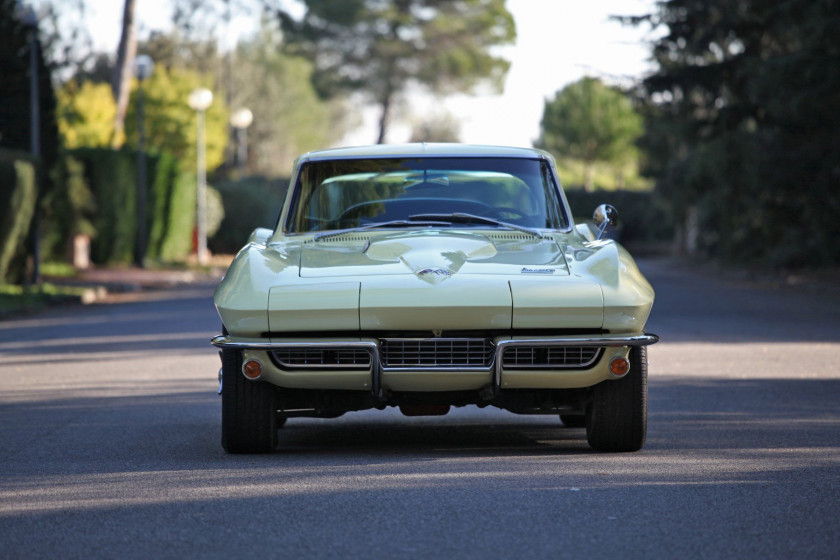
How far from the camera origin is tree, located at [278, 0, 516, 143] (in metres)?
60.5

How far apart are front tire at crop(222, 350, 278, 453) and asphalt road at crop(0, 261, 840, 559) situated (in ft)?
0.34

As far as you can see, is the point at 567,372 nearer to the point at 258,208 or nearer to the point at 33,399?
the point at 33,399

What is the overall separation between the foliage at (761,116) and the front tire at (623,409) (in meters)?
16.3

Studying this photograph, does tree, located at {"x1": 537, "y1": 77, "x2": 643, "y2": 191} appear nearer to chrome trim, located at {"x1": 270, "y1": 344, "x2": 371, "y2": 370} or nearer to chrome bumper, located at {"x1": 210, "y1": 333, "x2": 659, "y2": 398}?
chrome bumper, located at {"x1": 210, "y1": 333, "x2": 659, "y2": 398}

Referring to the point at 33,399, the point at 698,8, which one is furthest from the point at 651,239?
the point at 33,399

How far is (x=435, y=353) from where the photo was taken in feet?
20.7

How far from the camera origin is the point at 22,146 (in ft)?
83.5

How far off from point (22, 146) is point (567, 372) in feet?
68.7

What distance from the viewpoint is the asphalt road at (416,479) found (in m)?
4.75

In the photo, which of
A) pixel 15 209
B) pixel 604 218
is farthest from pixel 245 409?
pixel 15 209

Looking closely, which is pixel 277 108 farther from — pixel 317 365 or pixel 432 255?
pixel 317 365

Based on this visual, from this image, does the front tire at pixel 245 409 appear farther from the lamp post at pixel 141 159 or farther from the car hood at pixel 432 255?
the lamp post at pixel 141 159

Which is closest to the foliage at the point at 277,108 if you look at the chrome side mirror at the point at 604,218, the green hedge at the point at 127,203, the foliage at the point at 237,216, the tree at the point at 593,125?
the tree at the point at 593,125

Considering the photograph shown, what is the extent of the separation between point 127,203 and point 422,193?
2520 centimetres
